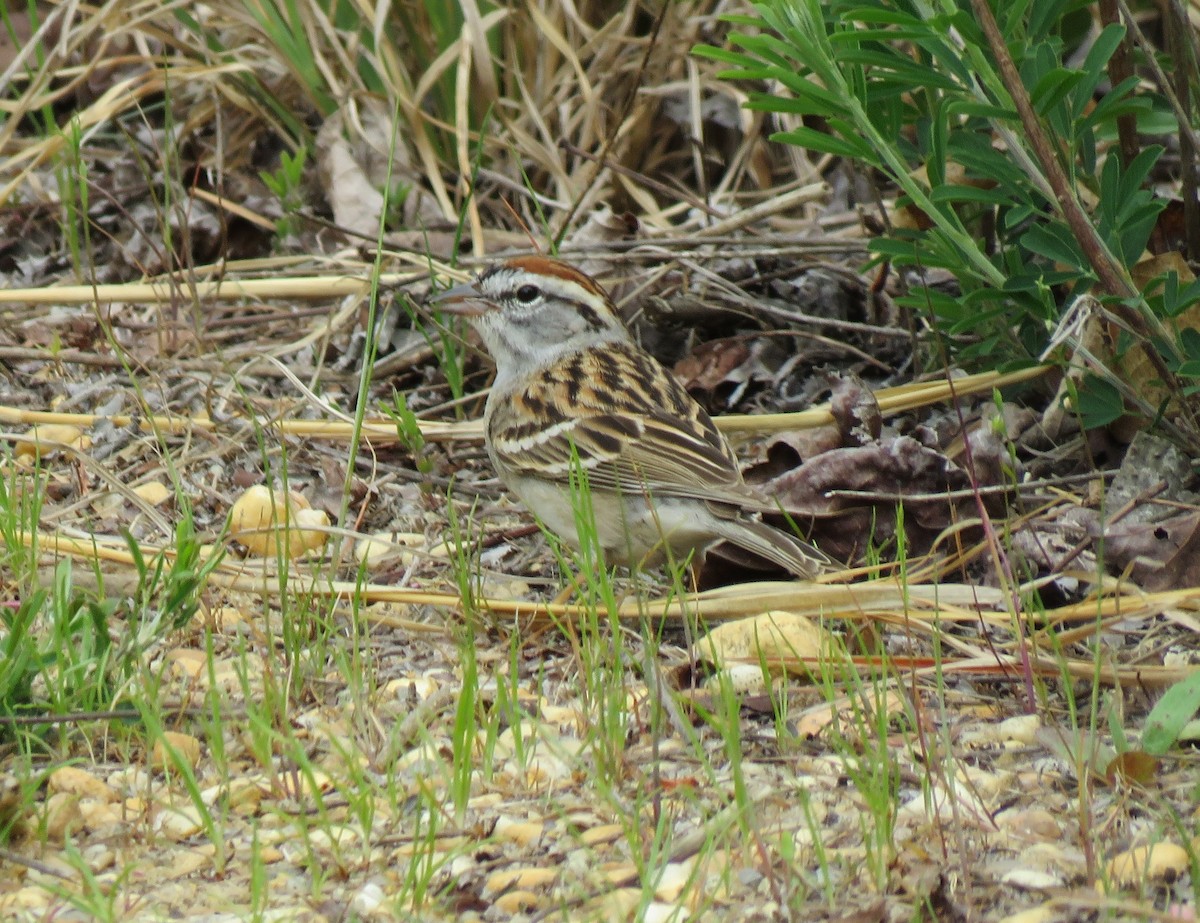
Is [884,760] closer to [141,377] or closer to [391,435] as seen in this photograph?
[391,435]

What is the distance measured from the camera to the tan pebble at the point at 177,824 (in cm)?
285

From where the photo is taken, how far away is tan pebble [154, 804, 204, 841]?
285cm

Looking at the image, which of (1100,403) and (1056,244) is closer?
(1056,244)

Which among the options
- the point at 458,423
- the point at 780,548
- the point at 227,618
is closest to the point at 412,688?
the point at 227,618

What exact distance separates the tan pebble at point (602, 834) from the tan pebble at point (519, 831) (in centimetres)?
8

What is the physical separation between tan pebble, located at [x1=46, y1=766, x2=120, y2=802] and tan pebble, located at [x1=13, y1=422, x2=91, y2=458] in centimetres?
200

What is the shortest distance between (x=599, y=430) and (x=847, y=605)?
1.13 m

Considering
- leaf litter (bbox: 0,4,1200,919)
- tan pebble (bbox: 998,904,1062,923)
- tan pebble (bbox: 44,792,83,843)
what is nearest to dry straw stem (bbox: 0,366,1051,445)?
leaf litter (bbox: 0,4,1200,919)

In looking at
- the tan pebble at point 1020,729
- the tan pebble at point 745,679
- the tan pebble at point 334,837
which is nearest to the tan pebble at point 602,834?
the tan pebble at point 334,837

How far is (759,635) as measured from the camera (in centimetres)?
358

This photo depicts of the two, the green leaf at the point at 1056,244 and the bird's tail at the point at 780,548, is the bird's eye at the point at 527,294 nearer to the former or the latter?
the bird's tail at the point at 780,548

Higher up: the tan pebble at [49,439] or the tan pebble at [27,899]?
the tan pebble at [49,439]

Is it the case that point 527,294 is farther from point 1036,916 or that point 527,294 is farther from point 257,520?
point 1036,916

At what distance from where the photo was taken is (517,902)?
260cm
